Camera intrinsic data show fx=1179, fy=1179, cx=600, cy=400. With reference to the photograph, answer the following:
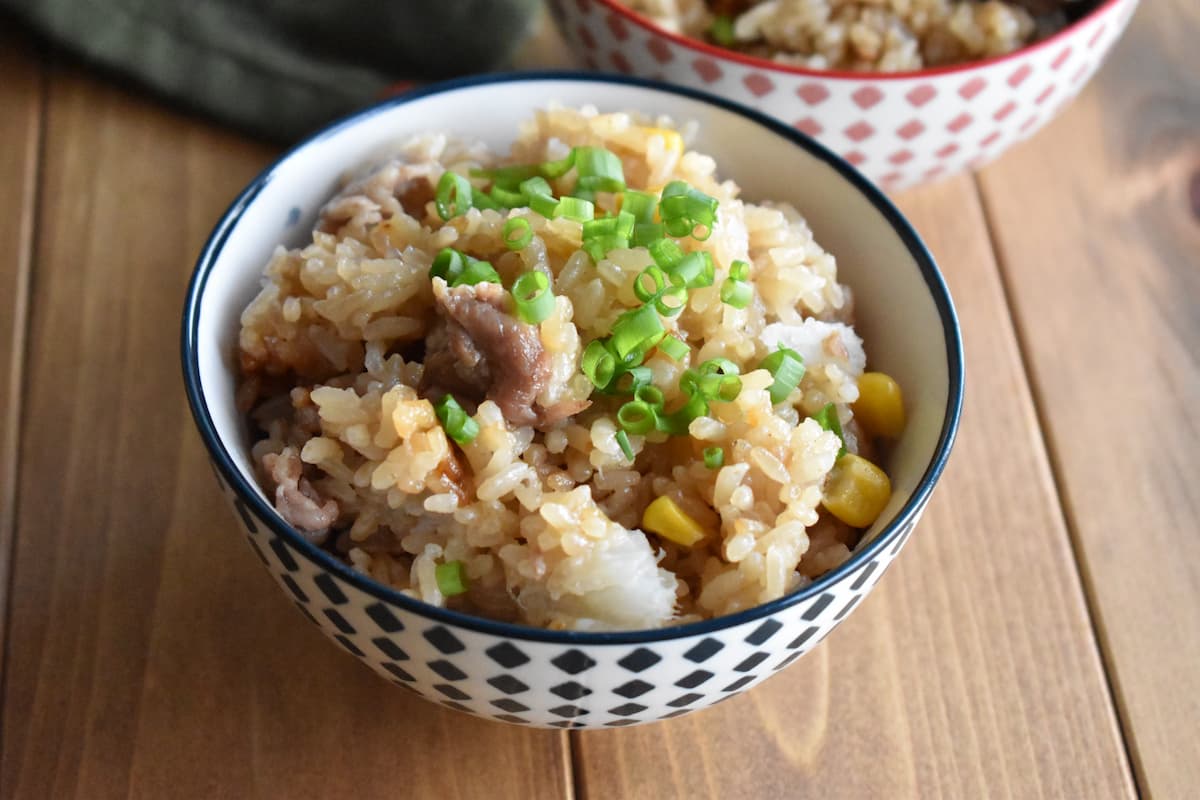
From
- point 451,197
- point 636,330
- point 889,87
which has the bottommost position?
point 636,330

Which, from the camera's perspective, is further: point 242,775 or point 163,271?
point 163,271

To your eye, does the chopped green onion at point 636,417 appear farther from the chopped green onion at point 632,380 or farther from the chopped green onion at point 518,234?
the chopped green onion at point 518,234

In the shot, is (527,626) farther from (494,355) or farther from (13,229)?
(13,229)

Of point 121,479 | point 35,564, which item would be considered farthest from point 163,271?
point 35,564

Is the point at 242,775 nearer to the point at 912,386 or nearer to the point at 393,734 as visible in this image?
the point at 393,734

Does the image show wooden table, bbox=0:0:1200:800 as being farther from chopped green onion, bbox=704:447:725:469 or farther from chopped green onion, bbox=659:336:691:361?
chopped green onion, bbox=659:336:691:361

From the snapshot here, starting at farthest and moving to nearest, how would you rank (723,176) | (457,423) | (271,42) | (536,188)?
(271,42) → (723,176) → (536,188) → (457,423)

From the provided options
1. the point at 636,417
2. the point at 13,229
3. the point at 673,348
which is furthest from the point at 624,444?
the point at 13,229
